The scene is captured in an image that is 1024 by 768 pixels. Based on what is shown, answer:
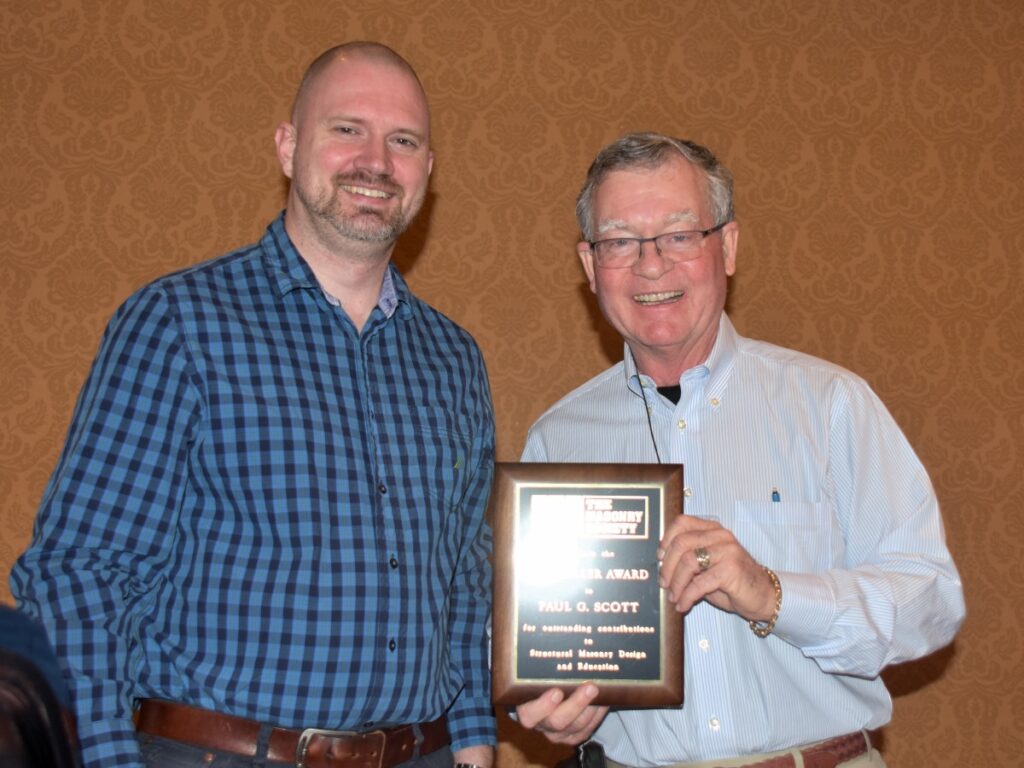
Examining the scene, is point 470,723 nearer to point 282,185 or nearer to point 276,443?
point 276,443

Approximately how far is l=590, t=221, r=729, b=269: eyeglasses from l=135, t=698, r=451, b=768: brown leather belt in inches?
41.6

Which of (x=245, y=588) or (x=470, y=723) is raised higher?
(x=245, y=588)

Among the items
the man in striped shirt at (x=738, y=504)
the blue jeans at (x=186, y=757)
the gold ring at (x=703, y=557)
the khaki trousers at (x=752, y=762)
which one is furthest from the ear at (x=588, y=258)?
the blue jeans at (x=186, y=757)

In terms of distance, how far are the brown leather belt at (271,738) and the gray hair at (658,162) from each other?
1.15 m

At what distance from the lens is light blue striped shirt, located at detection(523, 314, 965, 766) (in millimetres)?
2084

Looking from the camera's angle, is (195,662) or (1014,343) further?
(1014,343)

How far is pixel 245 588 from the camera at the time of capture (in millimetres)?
1963

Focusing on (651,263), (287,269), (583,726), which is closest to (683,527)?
(583,726)

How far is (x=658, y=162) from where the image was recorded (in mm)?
2377

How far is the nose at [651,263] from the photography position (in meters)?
2.31

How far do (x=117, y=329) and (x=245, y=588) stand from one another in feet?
1.68

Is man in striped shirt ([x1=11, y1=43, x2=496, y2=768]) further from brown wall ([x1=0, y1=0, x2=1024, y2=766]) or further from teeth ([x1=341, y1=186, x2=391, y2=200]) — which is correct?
brown wall ([x1=0, y1=0, x2=1024, y2=766])

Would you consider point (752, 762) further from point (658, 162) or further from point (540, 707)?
point (658, 162)

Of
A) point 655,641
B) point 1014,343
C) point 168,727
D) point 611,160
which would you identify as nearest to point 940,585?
point 655,641
